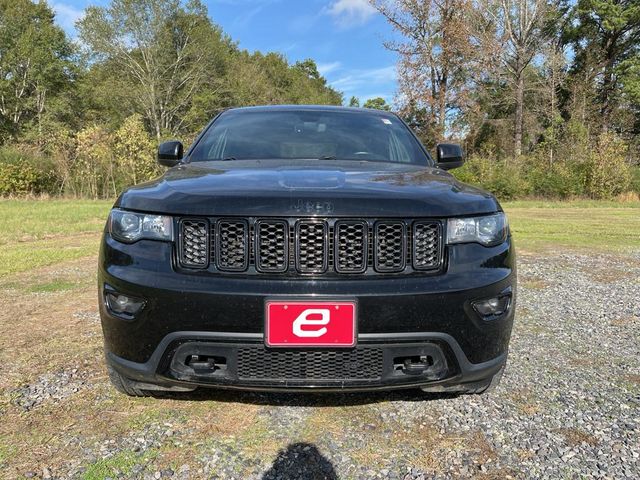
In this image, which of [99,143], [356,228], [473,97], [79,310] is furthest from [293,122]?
[473,97]

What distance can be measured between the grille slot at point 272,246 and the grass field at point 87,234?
5.21 metres

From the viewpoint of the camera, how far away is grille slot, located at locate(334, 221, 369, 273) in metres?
1.98

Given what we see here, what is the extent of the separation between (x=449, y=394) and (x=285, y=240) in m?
1.17

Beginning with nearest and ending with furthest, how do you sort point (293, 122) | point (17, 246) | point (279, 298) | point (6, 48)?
point (279, 298)
point (293, 122)
point (17, 246)
point (6, 48)

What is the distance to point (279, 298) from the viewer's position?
1892 mm

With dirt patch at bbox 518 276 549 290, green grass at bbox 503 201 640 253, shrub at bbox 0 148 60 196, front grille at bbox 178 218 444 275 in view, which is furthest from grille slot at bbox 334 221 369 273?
shrub at bbox 0 148 60 196

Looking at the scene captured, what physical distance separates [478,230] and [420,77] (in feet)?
78.5

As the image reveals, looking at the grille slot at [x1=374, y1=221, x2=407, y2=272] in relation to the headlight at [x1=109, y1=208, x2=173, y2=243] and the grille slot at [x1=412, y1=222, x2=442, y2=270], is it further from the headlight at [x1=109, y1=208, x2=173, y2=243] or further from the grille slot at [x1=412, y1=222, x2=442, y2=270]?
the headlight at [x1=109, y1=208, x2=173, y2=243]

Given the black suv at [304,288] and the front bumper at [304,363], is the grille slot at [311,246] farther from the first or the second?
the front bumper at [304,363]

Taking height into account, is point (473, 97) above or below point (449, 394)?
above

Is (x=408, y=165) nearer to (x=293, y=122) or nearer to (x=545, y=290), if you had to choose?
(x=293, y=122)

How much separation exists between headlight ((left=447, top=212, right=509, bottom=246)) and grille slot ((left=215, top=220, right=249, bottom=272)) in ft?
2.82

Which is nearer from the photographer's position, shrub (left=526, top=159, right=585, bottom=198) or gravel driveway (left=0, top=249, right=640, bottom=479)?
gravel driveway (left=0, top=249, right=640, bottom=479)

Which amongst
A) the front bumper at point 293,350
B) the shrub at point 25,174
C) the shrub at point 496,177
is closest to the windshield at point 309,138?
the front bumper at point 293,350
